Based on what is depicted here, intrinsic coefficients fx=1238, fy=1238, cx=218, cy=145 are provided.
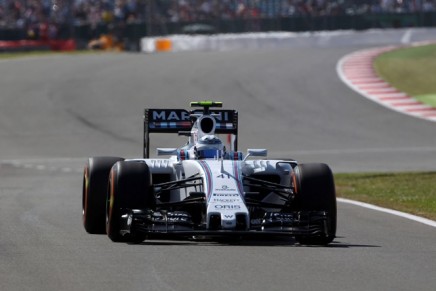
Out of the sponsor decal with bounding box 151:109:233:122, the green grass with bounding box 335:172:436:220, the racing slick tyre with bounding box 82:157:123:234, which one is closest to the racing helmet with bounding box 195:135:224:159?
the racing slick tyre with bounding box 82:157:123:234

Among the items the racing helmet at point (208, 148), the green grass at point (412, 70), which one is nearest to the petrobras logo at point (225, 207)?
the racing helmet at point (208, 148)

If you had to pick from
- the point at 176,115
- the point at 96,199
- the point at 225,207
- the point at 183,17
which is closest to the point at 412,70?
the point at 183,17

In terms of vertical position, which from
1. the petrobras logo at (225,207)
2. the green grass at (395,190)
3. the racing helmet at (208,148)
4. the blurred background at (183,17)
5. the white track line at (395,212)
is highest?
the racing helmet at (208,148)

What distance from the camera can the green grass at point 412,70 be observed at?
101 ft

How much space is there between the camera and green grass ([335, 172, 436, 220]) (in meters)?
14.0

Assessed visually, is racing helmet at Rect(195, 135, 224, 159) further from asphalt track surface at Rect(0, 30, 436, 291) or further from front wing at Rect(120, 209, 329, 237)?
asphalt track surface at Rect(0, 30, 436, 291)

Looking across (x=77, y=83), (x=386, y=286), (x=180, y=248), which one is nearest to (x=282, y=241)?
(x=180, y=248)

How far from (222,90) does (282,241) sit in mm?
20707

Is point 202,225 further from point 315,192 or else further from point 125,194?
point 315,192

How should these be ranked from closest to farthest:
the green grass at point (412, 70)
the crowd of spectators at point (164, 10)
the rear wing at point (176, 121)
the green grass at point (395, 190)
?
the rear wing at point (176, 121) < the green grass at point (395, 190) < the green grass at point (412, 70) < the crowd of spectators at point (164, 10)

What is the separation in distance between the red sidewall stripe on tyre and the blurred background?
371cm

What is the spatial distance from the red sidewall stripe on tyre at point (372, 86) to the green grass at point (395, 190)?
9.57m

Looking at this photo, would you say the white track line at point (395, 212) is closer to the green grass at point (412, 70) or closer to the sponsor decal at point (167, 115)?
the sponsor decal at point (167, 115)

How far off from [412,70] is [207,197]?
24258 mm
